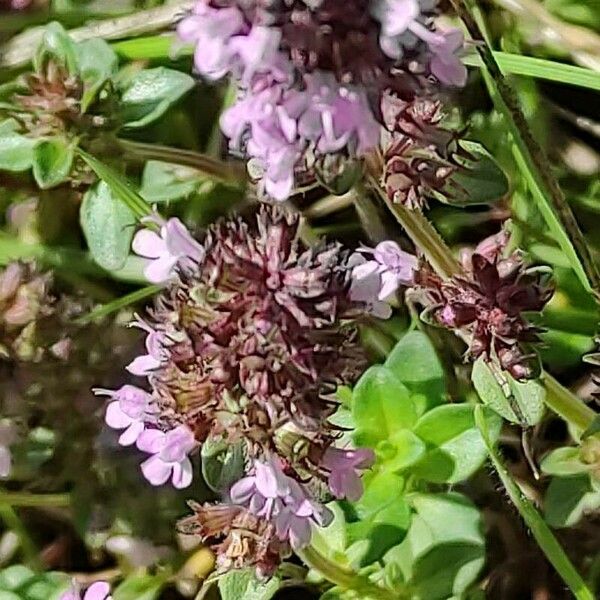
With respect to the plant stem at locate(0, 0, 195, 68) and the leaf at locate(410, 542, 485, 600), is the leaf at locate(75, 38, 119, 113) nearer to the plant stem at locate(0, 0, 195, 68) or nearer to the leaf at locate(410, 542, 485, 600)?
the plant stem at locate(0, 0, 195, 68)

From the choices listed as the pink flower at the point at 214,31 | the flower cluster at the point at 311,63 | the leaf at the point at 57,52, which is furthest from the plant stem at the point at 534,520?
the leaf at the point at 57,52

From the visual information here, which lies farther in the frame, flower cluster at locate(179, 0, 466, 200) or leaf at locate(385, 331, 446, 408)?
leaf at locate(385, 331, 446, 408)

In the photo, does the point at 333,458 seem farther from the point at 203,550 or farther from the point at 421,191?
the point at 203,550

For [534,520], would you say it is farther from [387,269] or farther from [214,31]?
[214,31]

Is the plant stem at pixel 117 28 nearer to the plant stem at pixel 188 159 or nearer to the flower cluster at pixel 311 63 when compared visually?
the plant stem at pixel 188 159

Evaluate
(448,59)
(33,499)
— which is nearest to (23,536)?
(33,499)

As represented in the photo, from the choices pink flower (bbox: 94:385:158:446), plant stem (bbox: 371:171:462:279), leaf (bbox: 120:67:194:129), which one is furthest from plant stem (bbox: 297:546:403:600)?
leaf (bbox: 120:67:194:129)

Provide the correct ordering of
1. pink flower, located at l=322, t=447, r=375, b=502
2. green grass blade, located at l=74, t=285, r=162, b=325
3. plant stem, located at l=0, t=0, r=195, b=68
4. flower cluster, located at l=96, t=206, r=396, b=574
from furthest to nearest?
1. plant stem, located at l=0, t=0, r=195, b=68
2. green grass blade, located at l=74, t=285, r=162, b=325
3. pink flower, located at l=322, t=447, r=375, b=502
4. flower cluster, located at l=96, t=206, r=396, b=574
